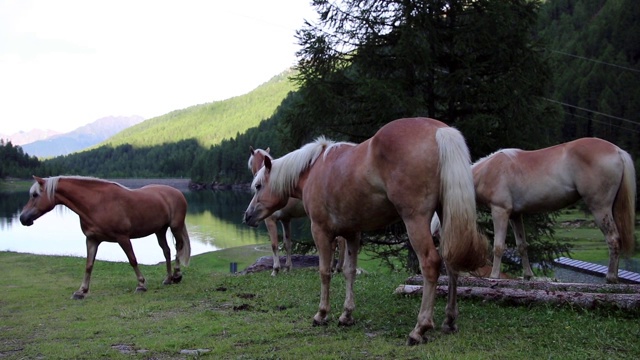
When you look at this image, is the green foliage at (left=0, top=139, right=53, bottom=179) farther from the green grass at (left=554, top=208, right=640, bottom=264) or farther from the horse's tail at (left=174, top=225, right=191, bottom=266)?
the horse's tail at (left=174, top=225, right=191, bottom=266)

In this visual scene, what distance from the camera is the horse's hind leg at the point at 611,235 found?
7.65 m

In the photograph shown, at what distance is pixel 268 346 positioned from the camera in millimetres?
5930

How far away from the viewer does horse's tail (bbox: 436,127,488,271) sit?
5316 millimetres

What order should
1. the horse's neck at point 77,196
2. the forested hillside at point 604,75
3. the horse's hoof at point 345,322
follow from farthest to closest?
the forested hillside at point 604,75
the horse's neck at point 77,196
the horse's hoof at point 345,322

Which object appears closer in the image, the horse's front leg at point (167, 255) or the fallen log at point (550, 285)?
the fallen log at point (550, 285)

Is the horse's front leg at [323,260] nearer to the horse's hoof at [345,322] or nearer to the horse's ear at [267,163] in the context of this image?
the horse's hoof at [345,322]

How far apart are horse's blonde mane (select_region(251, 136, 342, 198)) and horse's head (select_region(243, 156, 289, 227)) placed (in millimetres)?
43

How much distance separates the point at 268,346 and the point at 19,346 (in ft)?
11.3

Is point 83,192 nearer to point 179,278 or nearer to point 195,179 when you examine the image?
point 179,278

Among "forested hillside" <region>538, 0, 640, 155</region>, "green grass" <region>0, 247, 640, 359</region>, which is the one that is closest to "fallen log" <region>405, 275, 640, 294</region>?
"green grass" <region>0, 247, 640, 359</region>

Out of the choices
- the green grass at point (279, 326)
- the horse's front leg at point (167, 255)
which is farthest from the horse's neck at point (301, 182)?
the horse's front leg at point (167, 255)

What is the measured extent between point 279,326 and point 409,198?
2.56 meters

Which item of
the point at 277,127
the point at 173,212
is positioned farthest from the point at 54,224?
the point at 173,212

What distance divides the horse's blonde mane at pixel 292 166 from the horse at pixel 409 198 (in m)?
0.33
